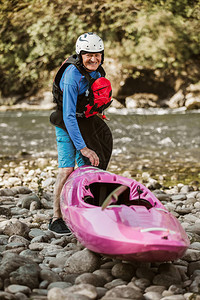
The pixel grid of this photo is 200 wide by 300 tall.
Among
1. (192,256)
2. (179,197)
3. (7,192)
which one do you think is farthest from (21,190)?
(192,256)

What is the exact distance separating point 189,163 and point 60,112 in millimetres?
3585

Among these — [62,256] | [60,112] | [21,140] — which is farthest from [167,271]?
[21,140]

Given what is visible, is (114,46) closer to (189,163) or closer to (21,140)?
(21,140)

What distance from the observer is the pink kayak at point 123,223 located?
1994mm

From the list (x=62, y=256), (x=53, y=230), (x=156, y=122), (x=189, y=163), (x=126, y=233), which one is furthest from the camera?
(x=156, y=122)

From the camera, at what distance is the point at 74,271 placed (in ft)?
7.28

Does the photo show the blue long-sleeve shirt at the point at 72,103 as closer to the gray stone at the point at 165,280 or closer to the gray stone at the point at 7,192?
the gray stone at the point at 165,280

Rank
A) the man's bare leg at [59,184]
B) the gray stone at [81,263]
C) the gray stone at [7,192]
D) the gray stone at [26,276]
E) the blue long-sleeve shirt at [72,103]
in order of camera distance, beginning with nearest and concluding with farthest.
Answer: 1. the gray stone at [26,276]
2. the gray stone at [81,263]
3. the blue long-sleeve shirt at [72,103]
4. the man's bare leg at [59,184]
5. the gray stone at [7,192]

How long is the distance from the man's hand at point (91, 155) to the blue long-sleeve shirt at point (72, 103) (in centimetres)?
3

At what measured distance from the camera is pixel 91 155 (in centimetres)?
289

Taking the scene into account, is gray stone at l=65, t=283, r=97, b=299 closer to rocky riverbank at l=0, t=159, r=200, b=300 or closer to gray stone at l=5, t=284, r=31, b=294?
rocky riverbank at l=0, t=159, r=200, b=300

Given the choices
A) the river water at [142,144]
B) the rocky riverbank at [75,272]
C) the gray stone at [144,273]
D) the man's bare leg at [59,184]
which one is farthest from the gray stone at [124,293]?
the river water at [142,144]

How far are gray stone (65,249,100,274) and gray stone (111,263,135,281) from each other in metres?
0.13

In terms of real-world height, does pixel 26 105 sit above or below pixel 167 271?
below
